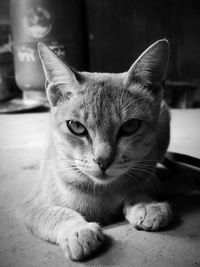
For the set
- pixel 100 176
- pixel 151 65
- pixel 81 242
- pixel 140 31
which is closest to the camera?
pixel 81 242

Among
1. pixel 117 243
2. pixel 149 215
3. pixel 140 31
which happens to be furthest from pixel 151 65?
pixel 140 31

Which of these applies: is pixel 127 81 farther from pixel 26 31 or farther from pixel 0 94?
pixel 0 94

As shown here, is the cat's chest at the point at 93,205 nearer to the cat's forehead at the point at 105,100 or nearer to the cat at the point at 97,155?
the cat at the point at 97,155

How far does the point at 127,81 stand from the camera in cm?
138

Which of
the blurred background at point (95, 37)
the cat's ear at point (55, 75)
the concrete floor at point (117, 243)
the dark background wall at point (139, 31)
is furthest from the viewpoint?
the dark background wall at point (139, 31)

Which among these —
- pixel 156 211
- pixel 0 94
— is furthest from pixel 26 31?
pixel 156 211

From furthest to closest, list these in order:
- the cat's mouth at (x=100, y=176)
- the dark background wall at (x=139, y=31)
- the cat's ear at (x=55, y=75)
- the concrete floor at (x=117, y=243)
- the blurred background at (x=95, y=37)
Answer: the dark background wall at (x=139, y=31)
the blurred background at (x=95, y=37)
the cat's ear at (x=55, y=75)
the cat's mouth at (x=100, y=176)
the concrete floor at (x=117, y=243)

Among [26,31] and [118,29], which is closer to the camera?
[26,31]

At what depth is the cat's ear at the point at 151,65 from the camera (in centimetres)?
Result: 130

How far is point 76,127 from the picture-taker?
1300 millimetres

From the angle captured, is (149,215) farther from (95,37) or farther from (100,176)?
(95,37)

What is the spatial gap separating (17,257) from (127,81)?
2.66 ft

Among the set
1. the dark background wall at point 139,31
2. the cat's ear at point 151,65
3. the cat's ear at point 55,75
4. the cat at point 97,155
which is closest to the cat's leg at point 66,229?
the cat at point 97,155

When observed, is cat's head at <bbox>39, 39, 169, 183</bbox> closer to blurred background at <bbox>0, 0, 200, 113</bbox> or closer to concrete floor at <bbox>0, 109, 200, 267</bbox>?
concrete floor at <bbox>0, 109, 200, 267</bbox>
